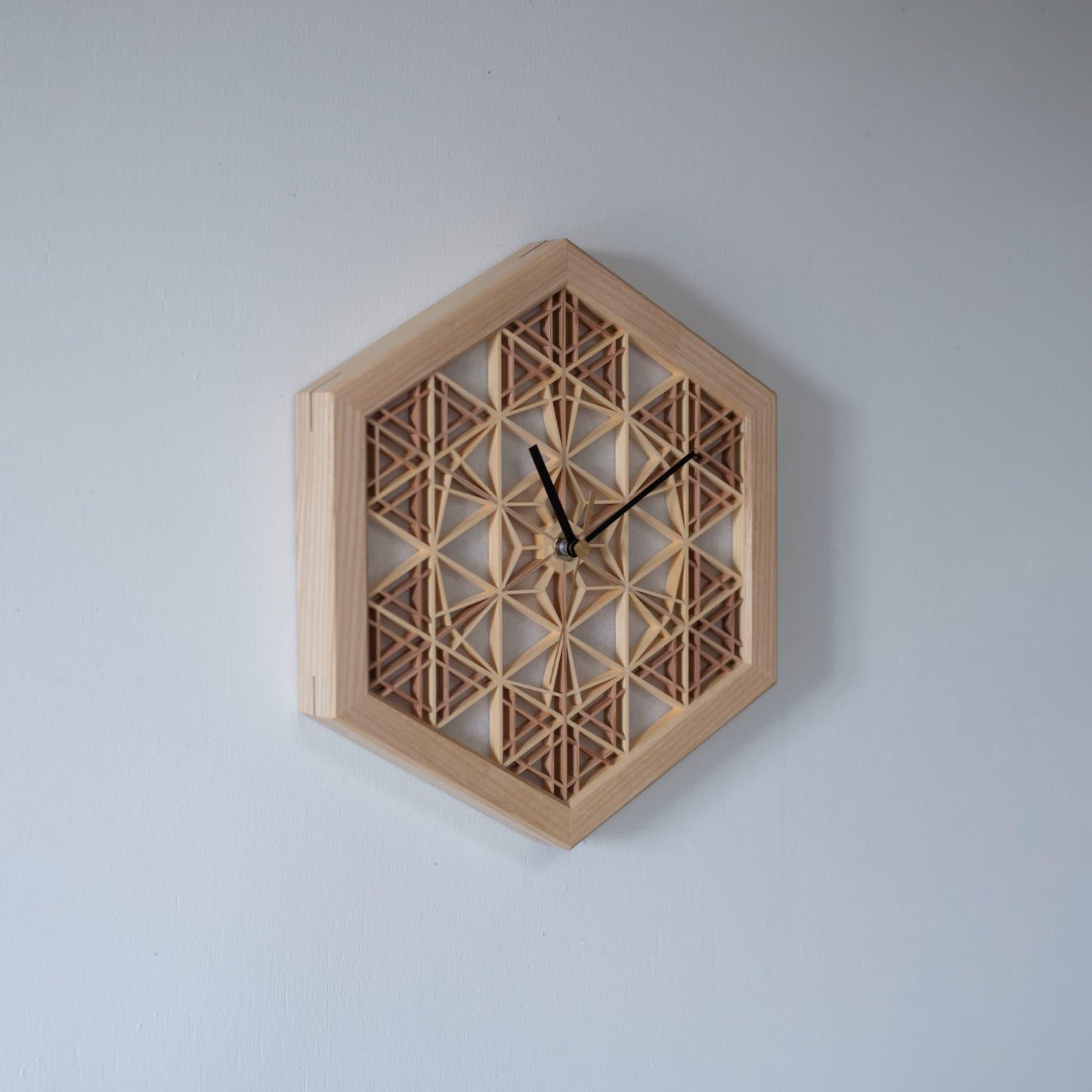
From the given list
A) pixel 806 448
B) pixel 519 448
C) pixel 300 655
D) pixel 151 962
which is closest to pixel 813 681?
pixel 806 448

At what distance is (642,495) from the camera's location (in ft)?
3.11

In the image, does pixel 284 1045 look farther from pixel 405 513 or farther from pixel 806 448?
pixel 806 448

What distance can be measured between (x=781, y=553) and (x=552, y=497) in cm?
29

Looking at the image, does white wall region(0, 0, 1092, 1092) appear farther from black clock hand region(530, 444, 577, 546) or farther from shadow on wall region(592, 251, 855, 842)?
black clock hand region(530, 444, 577, 546)

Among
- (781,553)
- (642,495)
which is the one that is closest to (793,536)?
(781,553)

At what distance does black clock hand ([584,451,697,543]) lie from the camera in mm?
922

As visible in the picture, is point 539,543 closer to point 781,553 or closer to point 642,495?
point 642,495

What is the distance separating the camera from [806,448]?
110 cm

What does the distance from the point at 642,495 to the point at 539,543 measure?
0.33 feet

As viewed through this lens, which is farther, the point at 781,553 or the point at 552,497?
the point at 781,553

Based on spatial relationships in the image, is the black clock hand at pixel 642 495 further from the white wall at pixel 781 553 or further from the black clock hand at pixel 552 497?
the white wall at pixel 781 553

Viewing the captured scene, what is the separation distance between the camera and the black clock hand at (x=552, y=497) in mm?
896

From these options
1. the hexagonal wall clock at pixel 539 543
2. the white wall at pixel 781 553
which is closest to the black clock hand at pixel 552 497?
the hexagonal wall clock at pixel 539 543

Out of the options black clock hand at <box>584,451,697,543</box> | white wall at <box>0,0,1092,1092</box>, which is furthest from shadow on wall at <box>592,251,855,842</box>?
black clock hand at <box>584,451,697,543</box>
